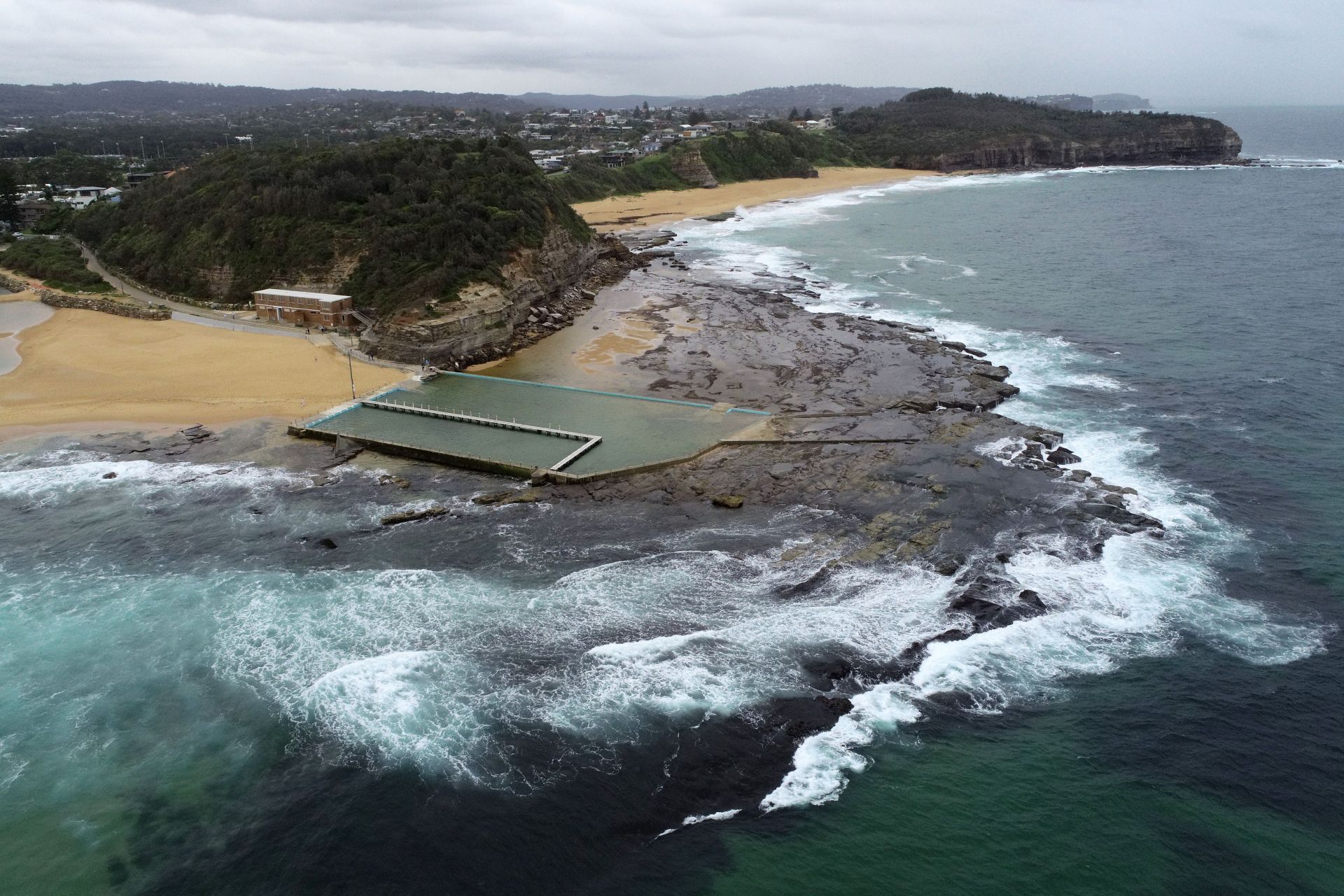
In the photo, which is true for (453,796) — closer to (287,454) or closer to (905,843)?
(905,843)

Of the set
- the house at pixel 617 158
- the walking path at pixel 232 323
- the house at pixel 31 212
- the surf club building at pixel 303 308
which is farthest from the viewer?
the house at pixel 617 158

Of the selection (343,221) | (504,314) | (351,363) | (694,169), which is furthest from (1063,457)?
(694,169)

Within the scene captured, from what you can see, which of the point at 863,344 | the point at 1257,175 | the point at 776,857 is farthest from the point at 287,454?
the point at 1257,175

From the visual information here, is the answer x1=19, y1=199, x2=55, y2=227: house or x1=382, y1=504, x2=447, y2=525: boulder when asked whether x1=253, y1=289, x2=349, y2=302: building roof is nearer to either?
x1=382, y1=504, x2=447, y2=525: boulder

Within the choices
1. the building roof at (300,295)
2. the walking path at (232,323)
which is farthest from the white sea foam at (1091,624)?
the building roof at (300,295)

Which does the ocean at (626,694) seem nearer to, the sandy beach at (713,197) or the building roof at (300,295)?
the building roof at (300,295)
